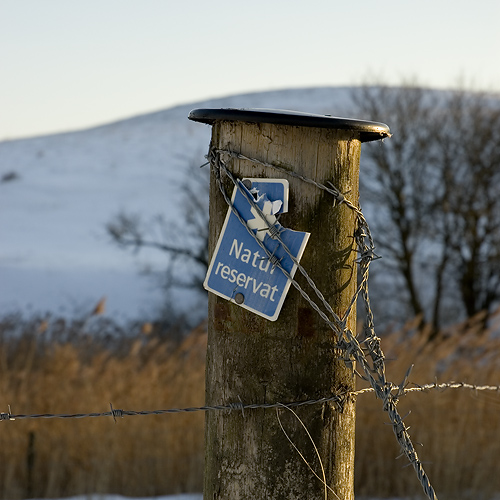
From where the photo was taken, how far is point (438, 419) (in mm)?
4363

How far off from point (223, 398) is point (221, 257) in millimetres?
280

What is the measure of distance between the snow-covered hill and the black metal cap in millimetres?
14065

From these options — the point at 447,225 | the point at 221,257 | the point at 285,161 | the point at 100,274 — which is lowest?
the point at 100,274

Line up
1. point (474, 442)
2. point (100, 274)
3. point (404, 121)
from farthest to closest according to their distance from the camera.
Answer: point (100, 274) → point (404, 121) → point (474, 442)

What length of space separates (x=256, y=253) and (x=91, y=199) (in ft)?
108

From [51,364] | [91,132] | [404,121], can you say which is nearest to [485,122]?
[404,121]

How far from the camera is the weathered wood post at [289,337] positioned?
118 centimetres

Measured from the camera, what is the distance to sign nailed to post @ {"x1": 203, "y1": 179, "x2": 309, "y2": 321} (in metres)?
1.17

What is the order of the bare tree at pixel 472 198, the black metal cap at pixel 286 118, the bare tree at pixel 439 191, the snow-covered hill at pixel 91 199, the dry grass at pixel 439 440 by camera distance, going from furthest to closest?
the snow-covered hill at pixel 91 199
the bare tree at pixel 439 191
the bare tree at pixel 472 198
the dry grass at pixel 439 440
the black metal cap at pixel 286 118

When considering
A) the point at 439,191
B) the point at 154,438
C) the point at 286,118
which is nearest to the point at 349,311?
the point at 286,118

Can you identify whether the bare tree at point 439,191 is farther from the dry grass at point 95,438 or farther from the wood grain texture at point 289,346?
the wood grain texture at point 289,346

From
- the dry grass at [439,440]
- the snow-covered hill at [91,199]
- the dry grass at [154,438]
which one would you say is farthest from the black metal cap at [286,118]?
the snow-covered hill at [91,199]

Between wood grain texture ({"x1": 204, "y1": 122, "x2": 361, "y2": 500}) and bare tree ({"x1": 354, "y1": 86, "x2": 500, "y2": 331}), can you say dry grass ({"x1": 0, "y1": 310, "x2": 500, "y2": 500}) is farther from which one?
bare tree ({"x1": 354, "y1": 86, "x2": 500, "y2": 331})

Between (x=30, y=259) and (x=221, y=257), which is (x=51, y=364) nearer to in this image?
(x=221, y=257)
